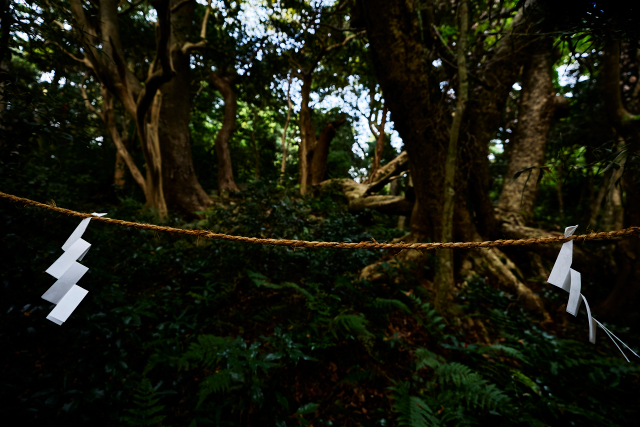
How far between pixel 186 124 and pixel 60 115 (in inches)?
195

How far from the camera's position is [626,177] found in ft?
9.08

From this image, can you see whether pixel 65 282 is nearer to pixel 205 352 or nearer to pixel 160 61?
pixel 205 352

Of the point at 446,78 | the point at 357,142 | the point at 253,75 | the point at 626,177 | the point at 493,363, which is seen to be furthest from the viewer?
the point at 357,142

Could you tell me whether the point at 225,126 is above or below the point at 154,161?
above

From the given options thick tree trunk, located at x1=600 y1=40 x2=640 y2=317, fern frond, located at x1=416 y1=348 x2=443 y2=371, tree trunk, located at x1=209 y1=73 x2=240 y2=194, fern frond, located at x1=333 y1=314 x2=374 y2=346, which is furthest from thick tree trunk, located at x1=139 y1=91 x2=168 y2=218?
thick tree trunk, located at x1=600 y1=40 x2=640 y2=317

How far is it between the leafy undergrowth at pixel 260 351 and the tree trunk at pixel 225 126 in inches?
208

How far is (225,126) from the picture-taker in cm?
809

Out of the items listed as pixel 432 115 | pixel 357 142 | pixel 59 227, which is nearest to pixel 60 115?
pixel 59 227

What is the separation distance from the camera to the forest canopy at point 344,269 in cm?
164

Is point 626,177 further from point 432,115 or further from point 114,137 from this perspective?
point 114,137

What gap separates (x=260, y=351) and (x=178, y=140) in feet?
18.4

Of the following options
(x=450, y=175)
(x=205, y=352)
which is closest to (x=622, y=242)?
(x=450, y=175)

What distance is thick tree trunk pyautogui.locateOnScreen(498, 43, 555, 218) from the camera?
15.4ft

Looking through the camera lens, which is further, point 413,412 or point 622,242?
point 622,242
